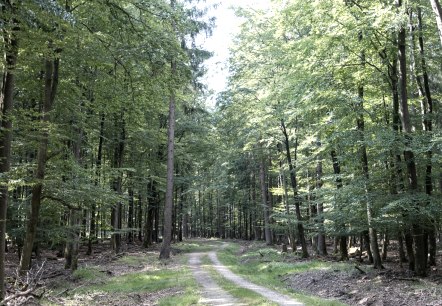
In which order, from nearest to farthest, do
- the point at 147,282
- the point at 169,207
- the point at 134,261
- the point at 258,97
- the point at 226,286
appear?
1. the point at 226,286
2. the point at 147,282
3. the point at 134,261
4. the point at 169,207
5. the point at 258,97

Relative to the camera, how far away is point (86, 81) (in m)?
14.0

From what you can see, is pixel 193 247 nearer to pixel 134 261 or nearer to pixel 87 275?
pixel 134 261

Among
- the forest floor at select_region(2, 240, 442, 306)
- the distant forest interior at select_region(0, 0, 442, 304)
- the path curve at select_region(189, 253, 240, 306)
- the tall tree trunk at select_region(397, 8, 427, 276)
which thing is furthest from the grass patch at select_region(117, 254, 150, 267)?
the tall tree trunk at select_region(397, 8, 427, 276)

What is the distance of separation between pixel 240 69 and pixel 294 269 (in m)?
15.0

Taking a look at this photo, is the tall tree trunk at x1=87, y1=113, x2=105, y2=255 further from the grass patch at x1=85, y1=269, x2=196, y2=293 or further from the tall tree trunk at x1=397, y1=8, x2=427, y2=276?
the tall tree trunk at x1=397, y1=8, x2=427, y2=276

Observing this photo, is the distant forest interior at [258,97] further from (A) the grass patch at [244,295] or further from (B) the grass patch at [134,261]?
(A) the grass patch at [244,295]

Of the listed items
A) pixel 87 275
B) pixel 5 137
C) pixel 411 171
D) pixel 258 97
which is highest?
pixel 258 97

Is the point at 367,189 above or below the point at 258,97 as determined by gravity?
below

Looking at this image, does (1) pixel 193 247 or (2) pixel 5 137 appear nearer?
(2) pixel 5 137

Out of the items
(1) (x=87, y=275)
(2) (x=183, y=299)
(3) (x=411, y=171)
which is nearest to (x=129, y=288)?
(1) (x=87, y=275)

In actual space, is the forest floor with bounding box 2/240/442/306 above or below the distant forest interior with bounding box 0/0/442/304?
below

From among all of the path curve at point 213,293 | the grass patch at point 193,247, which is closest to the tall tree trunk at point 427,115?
the path curve at point 213,293

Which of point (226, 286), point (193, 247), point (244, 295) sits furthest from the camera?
point (193, 247)

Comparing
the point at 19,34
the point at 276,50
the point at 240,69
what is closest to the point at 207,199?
the point at 240,69
